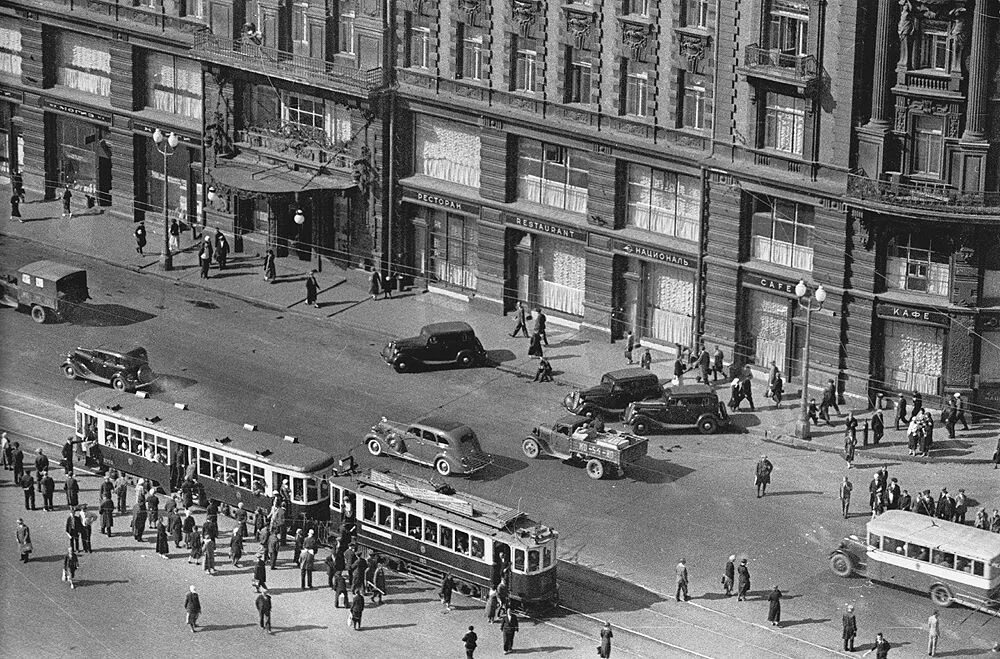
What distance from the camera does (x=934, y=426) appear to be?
10625 cm

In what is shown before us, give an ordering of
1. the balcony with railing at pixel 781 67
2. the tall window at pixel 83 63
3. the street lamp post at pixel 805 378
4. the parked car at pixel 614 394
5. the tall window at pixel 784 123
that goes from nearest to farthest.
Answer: the street lamp post at pixel 805 378, the balcony with railing at pixel 781 67, the parked car at pixel 614 394, the tall window at pixel 784 123, the tall window at pixel 83 63

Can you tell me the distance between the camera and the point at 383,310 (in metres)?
120

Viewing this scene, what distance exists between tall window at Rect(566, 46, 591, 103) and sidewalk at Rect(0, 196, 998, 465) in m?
11.1

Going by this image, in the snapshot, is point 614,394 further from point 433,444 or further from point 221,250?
point 221,250

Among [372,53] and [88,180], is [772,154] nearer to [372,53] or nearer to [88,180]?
[372,53]

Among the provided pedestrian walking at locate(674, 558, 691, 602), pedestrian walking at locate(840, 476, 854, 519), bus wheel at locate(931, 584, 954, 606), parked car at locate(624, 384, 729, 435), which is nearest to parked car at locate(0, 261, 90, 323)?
parked car at locate(624, 384, 729, 435)

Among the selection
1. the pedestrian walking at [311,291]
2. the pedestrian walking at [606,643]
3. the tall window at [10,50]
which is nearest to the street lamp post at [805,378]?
the pedestrian walking at [606,643]

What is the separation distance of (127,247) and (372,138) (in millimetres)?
15373

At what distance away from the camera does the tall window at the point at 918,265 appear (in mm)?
106062

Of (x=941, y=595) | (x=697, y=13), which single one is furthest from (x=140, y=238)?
(x=941, y=595)

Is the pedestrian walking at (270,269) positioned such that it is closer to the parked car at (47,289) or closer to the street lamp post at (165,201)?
the street lamp post at (165,201)

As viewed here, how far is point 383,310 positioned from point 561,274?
9016mm

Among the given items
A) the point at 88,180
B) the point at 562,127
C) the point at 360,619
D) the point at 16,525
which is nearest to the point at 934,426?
the point at 562,127

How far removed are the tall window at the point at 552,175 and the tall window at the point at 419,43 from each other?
6605mm
